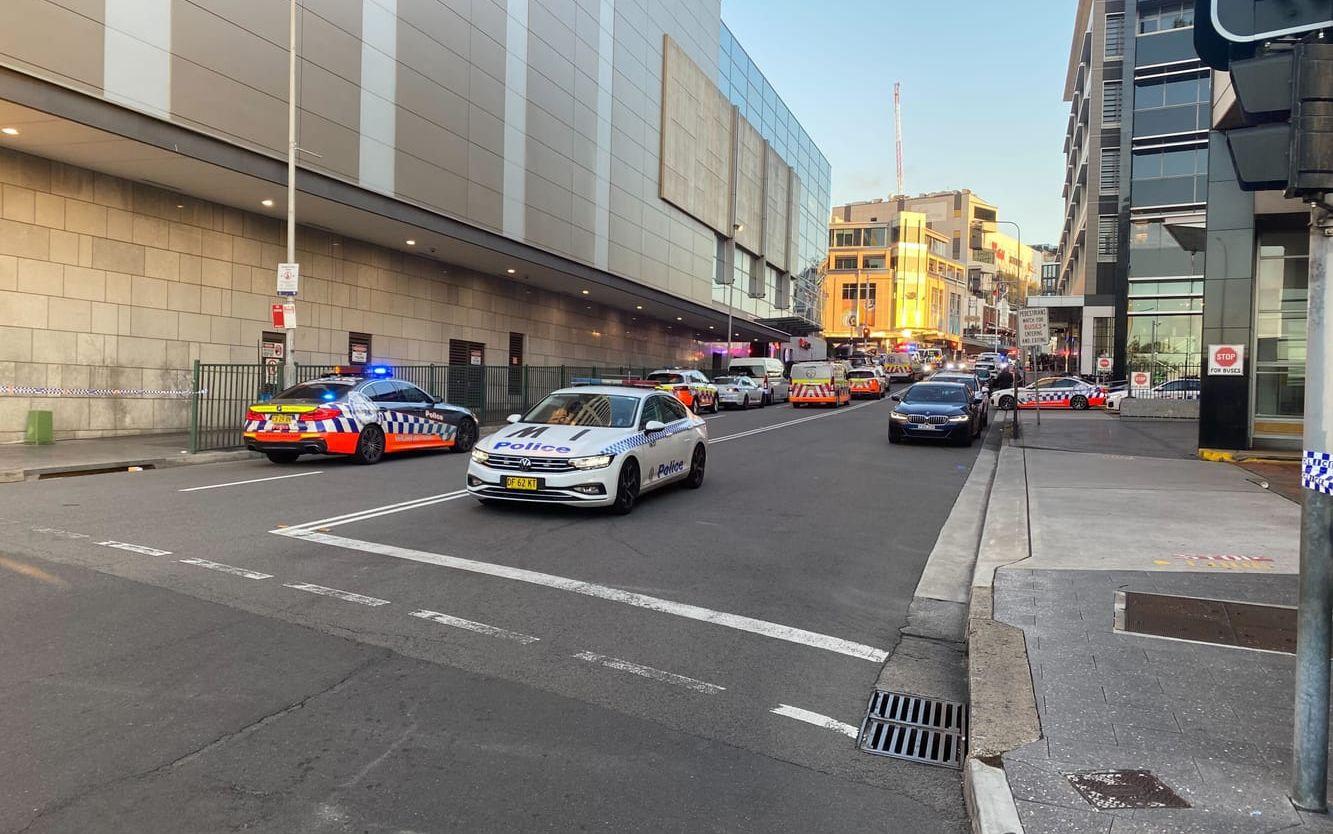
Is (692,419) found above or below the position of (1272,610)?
above

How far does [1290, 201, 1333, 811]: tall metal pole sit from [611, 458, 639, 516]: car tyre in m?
7.26

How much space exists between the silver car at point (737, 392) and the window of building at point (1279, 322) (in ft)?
67.3

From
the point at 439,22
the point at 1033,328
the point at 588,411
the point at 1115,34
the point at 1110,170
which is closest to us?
the point at 588,411

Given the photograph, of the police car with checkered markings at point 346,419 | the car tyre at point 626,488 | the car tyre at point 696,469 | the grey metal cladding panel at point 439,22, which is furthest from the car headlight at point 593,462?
the grey metal cladding panel at point 439,22

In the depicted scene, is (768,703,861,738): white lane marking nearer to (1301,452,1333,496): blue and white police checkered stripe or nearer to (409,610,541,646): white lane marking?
(409,610,541,646): white lane marking

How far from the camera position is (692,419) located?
12.9m

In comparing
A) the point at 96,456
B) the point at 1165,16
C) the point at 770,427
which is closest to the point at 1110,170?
the point at 1165,16

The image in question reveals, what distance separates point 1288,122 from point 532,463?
7652 mm

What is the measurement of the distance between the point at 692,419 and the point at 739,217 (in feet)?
147

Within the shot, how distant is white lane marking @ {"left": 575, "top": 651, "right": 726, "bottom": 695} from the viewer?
4.81m

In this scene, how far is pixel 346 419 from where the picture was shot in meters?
14.6

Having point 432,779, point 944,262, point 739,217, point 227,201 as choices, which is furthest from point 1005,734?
point 944,262

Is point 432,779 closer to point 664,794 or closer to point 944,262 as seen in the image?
point 664,794

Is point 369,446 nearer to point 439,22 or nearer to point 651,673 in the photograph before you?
point 651,673
